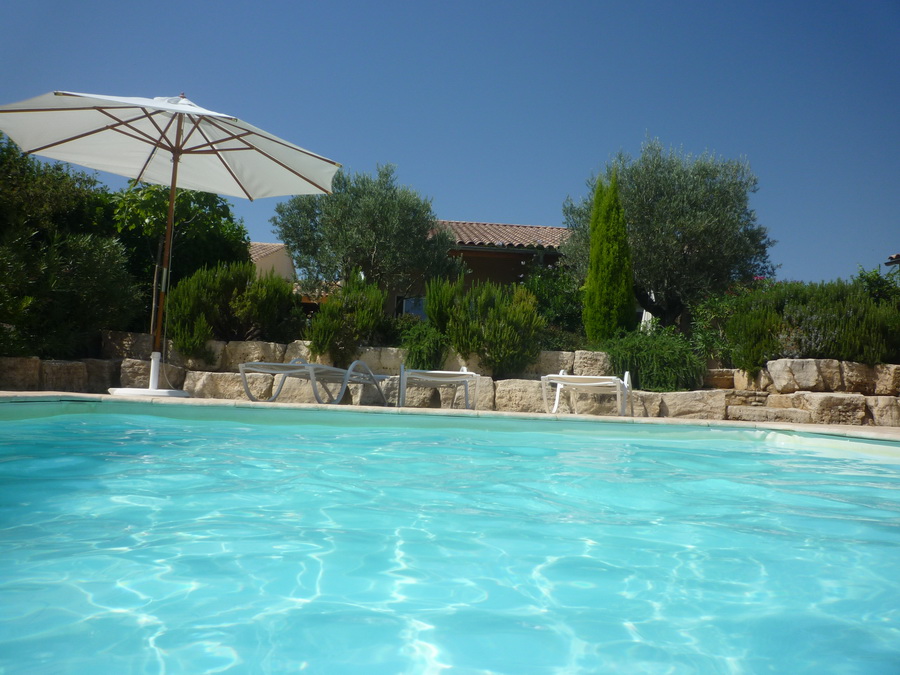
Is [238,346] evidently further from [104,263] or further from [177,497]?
[177,497]

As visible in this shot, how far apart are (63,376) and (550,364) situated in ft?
21.7

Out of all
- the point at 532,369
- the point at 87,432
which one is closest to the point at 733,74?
the point at 532,369

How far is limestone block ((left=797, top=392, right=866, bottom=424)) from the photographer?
820 cm

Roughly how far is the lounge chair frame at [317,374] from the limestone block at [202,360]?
0.78 m

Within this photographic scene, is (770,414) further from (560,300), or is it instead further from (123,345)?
(123,345)

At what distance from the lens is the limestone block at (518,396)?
873cm

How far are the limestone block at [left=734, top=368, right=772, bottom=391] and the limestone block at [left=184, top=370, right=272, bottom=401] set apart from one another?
673cm

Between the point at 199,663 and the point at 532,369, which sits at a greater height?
the point at 532,369

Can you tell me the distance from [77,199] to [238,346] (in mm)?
3657

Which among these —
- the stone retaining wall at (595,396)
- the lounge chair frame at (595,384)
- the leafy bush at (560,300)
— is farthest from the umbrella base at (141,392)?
the leafy bush at (560,300)

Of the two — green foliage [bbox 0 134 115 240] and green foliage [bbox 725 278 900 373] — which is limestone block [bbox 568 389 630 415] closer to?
green foliage [bbox 725 278 900 373]

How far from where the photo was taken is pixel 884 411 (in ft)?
27.0

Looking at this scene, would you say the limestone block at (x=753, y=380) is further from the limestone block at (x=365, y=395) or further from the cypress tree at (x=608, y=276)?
the limestone block at (x=365, y=395)

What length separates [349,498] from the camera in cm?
358
